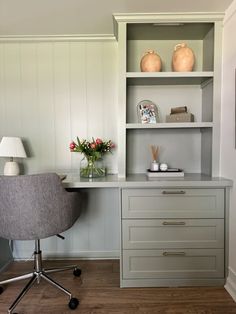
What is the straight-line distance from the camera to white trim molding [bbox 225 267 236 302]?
68.4 inches

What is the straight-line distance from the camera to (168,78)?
2070 millimetres

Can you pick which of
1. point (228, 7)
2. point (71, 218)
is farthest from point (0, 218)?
point (228, 7)

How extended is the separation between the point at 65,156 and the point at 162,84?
3.77 feet

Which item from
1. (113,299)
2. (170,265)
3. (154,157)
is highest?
(154,157)

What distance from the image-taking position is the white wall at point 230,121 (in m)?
1.77

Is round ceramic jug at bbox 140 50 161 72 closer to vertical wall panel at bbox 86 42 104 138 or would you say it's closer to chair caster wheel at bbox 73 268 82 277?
vertical wall panel at bbox 86 42 104 138

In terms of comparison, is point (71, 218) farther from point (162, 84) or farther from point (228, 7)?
point (228, 7)

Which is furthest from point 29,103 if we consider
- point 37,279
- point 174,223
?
point 174,223

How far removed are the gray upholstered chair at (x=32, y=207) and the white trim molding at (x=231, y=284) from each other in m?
1.11

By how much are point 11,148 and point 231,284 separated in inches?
79.8

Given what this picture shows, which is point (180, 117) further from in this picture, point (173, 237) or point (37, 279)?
point (37, 279)

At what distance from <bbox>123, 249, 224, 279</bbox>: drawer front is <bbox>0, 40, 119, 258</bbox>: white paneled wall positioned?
67cm

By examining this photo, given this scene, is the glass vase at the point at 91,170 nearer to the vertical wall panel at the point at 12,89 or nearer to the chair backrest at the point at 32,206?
the chair backrest at the point at 32,206

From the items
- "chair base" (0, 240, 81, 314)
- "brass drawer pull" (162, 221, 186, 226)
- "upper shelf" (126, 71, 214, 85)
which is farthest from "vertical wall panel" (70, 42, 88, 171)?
"brass drawer pull" (162, 221, 186, 226)
